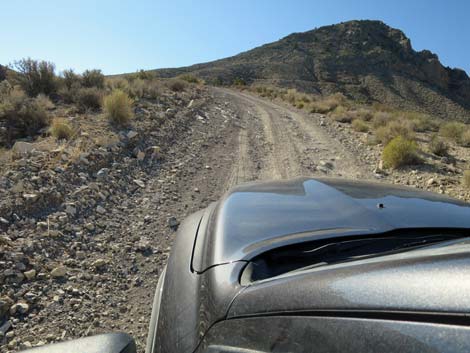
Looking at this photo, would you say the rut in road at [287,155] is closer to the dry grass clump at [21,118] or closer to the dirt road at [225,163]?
the dirt road at [225,163]

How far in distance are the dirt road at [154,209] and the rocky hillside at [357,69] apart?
143 ft

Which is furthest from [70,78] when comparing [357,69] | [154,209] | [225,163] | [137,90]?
[357,69]

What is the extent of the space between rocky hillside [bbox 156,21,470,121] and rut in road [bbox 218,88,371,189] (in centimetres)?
4146

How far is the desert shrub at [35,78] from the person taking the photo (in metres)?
11.2

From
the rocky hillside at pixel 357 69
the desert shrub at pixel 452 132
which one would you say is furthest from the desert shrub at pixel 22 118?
the rocky hillside at pixel 357 69

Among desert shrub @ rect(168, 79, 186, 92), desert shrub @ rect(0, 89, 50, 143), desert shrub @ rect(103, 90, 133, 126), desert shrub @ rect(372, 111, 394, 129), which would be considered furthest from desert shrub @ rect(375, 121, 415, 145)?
desert shrub @ rect(168, 79, 186, 92)

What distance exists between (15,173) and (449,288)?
5.67 meters

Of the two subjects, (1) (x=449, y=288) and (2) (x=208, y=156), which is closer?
(1) (x=449, y=288)

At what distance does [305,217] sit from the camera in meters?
1.91

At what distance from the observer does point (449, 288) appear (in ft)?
2.71

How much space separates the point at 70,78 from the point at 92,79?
0.71m

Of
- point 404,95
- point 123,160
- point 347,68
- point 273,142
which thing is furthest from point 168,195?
point 347,68

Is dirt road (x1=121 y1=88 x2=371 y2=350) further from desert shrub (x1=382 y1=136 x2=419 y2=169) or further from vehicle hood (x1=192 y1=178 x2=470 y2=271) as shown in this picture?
vehicle hood (x1=192 y1=178 x2=470 y2=271)

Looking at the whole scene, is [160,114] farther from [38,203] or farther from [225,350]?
[225,350]
